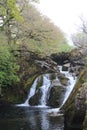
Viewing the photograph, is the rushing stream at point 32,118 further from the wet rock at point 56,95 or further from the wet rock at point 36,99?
the wet rock at point 56,95

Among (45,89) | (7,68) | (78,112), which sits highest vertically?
(7,68)

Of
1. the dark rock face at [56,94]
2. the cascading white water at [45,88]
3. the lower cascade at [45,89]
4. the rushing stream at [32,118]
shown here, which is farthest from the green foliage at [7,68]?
the dark rock face at [56,94]

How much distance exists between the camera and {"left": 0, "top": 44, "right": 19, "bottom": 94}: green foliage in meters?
27.0

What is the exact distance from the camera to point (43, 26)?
34.8 meters

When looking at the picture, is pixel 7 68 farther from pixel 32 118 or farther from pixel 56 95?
pixel 32 118

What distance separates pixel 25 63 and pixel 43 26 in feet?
19.4

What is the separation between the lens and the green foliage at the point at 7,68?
27.0 meters

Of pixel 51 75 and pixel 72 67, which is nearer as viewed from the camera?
pixel 51 75

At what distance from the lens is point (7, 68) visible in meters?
27.7

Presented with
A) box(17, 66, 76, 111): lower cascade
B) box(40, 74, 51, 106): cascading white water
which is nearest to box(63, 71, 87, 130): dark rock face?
box(17, 66, 76, 111): lower cascade

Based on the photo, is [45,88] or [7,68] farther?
[45,88]

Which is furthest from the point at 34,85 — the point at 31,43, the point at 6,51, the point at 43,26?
the point at 43,26

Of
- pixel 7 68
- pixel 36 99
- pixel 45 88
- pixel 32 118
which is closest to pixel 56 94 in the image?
pixel 45 88

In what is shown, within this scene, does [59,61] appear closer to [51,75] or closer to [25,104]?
[51,75]
